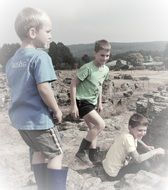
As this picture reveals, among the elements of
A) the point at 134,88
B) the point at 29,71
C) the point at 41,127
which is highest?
the point at 29,71

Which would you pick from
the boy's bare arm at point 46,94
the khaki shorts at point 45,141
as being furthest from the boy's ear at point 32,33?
the khaki shorts at point 45,141

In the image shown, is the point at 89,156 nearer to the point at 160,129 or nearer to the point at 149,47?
the point at 160,129

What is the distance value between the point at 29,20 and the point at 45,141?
1.86 feet

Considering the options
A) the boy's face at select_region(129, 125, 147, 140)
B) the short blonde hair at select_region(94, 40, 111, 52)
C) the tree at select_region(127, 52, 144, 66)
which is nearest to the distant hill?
the short blonde hair at select_region(94, 40, 111, 52)

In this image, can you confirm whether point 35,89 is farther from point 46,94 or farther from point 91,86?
point 91,86

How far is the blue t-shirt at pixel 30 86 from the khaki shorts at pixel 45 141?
0.11ft

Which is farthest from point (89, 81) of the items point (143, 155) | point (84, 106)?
point (143, 155)

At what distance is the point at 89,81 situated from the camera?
2910 millimetres

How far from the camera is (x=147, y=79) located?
7.24m

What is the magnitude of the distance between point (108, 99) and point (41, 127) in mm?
3356

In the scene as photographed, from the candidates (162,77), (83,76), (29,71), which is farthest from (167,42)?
(162,77)

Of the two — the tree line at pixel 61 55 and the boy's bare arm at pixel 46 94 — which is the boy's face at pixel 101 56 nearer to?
the tree line at pixel 61 55

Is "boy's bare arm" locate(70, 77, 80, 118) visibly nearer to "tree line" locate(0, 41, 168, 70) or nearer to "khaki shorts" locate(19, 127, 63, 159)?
"tree line" locate(0, 41, 168, 70)

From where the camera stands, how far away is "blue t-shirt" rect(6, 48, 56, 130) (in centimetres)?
202
